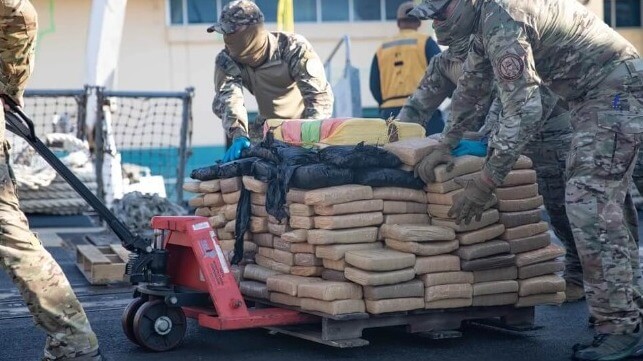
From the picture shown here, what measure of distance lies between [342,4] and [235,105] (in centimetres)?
1359

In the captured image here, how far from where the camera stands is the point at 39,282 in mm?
4637

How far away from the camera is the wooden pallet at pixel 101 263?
773cm

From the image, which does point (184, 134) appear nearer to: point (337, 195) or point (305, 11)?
point (337, 195)

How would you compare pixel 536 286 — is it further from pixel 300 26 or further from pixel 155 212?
pixel 300 26

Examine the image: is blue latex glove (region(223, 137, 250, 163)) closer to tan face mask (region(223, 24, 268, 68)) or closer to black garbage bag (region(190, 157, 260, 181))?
black garbage bag (region(190, 157, 260, 181))

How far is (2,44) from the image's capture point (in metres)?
4.75

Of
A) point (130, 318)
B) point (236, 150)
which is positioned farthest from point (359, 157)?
point (130, 318)

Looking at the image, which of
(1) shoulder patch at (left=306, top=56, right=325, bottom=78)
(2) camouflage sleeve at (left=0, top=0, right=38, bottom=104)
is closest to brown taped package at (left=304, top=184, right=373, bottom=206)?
(2) camouflage sleeve at (left=0, top=0, right=38, bottom=104)

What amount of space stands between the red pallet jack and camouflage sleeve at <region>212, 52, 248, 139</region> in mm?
1917

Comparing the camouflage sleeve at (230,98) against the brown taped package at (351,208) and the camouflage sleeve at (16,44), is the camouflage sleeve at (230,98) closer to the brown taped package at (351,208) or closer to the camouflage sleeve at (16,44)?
the brown taped package at (351,208)

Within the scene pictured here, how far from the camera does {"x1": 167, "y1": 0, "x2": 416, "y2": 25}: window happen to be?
2036 centimetres

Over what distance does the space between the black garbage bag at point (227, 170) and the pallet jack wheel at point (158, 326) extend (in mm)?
898

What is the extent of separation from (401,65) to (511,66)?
4982mm

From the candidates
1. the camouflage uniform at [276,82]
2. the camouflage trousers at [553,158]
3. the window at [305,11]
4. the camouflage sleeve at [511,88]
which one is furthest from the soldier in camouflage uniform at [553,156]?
the window at [305,11]
